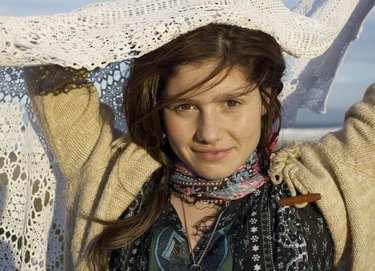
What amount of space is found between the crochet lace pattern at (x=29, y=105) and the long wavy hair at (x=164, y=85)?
0.08m

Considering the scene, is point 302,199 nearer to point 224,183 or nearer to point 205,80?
point 224,183

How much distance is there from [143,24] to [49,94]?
1.21ft

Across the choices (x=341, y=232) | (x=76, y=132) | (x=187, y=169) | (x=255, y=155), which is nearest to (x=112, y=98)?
(x=76, y=132)

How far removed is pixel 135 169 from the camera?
152 centimetres

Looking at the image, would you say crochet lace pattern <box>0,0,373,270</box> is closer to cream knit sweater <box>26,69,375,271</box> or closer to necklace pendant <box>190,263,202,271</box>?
cream knit sweater <box>26,69,375,271</box>

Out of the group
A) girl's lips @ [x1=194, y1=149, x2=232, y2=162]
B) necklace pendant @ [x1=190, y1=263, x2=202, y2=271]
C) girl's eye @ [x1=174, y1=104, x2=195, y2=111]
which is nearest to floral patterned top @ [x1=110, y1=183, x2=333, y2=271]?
necklace pendant @ [x1=190, y1=263, x2=202, y2=271]

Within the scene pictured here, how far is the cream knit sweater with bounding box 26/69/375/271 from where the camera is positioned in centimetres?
141

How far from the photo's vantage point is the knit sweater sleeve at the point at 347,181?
1.40 metres

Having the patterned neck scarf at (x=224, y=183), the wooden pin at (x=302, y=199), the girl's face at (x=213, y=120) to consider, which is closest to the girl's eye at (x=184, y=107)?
the girl's face at (x=213, y=120)

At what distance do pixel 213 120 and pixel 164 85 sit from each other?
15 cm

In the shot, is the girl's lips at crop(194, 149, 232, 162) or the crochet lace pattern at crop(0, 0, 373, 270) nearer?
the crochet lace pattern at crop(0, 0, 373, 270)

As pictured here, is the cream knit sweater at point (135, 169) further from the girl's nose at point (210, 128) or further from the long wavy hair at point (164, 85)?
the girl's nose at point (210, 128)

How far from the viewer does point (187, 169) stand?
1502 millimetres

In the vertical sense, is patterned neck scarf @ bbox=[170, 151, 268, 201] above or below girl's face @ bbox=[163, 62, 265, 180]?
below
